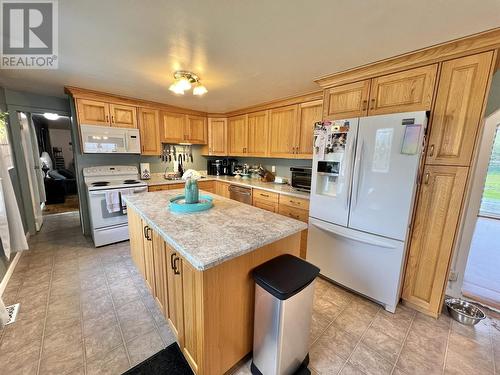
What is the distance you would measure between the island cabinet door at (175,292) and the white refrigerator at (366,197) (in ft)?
5.36

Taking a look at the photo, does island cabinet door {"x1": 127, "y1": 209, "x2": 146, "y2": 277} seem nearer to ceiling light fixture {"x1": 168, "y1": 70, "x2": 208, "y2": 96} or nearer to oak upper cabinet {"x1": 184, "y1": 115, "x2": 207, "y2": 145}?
ceiling light fixture {"x1": 168, "y1": 70, "x2": 208, "y2": 96}

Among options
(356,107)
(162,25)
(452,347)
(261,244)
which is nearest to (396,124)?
(356,107)

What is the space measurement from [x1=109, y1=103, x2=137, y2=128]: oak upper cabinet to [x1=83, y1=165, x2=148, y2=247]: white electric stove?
72 cm

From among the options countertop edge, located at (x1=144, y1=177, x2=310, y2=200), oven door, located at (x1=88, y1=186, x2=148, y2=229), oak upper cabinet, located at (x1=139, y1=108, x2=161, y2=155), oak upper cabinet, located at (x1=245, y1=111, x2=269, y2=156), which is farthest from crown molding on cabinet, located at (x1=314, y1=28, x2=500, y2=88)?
oven door, located at (x1=88, y1=186, x2=148, y2=229)

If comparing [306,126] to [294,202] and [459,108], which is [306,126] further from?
[459,108]

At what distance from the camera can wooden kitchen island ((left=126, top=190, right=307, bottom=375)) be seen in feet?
3.70

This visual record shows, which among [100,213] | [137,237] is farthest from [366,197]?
[100,213]

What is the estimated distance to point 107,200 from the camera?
3010 mm

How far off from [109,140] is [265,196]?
8.41ft

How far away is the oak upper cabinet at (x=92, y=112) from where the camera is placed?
290 centimetres

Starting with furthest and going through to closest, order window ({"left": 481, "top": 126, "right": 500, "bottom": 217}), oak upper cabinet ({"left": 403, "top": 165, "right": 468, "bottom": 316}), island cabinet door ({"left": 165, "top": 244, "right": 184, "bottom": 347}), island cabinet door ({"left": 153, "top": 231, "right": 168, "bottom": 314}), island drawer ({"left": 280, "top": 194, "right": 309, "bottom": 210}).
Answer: island drawer ({"left": 280, "top": 194, "right": 309, "bottom": 210}) → window ({"left": 481, "top": 126, "right": 500, "bottom": 217}) → oak upper cabinet ({"left": 403, "top": 165, "right": 468, "bottom": 316}) → island cabinet door ({"left": 153, "top": 231, "right": 168, "bottom": 314}) → island cabinet door ({"left": 165, "top": 244, "right": 184, "bottom": 347})

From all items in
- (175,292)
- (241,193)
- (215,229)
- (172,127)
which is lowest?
(175,292)

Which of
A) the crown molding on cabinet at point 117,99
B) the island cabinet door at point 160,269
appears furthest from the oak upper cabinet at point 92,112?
the island cabinet door at point 160,269

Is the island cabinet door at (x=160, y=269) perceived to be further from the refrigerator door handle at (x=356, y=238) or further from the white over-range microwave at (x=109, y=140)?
the white over-range microwave at (x=109, y=140)
